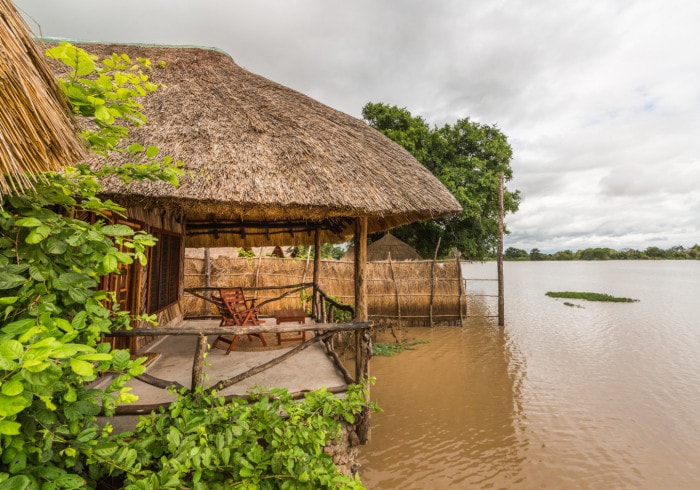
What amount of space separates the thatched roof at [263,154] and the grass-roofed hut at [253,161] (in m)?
0.01

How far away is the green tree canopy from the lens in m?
15.7

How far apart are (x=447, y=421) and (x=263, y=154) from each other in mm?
4576

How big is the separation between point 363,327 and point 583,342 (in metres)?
9.55

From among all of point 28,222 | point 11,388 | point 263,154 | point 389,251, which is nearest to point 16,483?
point 11,388

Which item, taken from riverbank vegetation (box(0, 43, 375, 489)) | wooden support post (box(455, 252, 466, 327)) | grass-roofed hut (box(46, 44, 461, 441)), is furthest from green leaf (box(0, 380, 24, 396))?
wooden support post (box(455, 252, 466, 327))

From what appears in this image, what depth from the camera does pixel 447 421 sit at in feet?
16.8

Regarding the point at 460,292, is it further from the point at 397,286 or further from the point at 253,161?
the point at 253,161

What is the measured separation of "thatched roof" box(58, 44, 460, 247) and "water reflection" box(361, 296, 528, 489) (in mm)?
2995

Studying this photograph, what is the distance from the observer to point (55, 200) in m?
1.77

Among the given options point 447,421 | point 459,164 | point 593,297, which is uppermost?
point 459,164

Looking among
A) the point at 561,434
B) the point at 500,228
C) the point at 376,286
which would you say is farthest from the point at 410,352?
the point at 500,228

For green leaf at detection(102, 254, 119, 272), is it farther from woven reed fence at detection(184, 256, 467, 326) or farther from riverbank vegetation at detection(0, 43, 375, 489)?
woven reed fence at detection(184, 256, 467, 326)

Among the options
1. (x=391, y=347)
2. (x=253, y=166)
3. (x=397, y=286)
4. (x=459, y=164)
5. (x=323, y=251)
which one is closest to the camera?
(x=253, y=166)

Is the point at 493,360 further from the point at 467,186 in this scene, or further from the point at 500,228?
the point at 467,186
